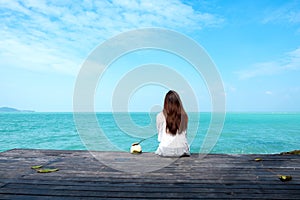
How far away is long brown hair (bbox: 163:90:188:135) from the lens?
524 cm

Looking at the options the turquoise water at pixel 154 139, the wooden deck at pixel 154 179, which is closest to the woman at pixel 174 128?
the wooden deck at pixel 154 179

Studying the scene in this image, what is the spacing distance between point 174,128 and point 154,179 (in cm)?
183

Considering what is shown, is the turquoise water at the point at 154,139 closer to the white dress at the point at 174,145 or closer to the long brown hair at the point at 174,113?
the white dress at the point at 174,145

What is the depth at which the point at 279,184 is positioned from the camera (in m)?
3.45

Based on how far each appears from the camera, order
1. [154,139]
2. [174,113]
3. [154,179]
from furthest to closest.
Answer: [154,139] → [174,113] → [154,179]

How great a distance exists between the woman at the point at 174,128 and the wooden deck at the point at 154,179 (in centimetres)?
27

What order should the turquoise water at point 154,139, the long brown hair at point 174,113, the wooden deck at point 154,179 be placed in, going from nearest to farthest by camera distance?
the wooden deck at point 154,179, the long brown hair at point 174,113, the turquoise water at point 154,139

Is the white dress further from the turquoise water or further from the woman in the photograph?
the turquoise water

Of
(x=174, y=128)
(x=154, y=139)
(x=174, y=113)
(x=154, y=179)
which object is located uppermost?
(x=174, y=113)

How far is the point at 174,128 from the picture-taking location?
531 centimetres

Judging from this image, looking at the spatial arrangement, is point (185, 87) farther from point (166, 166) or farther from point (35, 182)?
point (35, 182)

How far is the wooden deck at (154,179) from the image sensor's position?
303 cm

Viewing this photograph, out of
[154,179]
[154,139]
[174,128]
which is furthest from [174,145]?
[154,139]

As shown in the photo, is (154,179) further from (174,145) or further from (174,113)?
(174,113)
